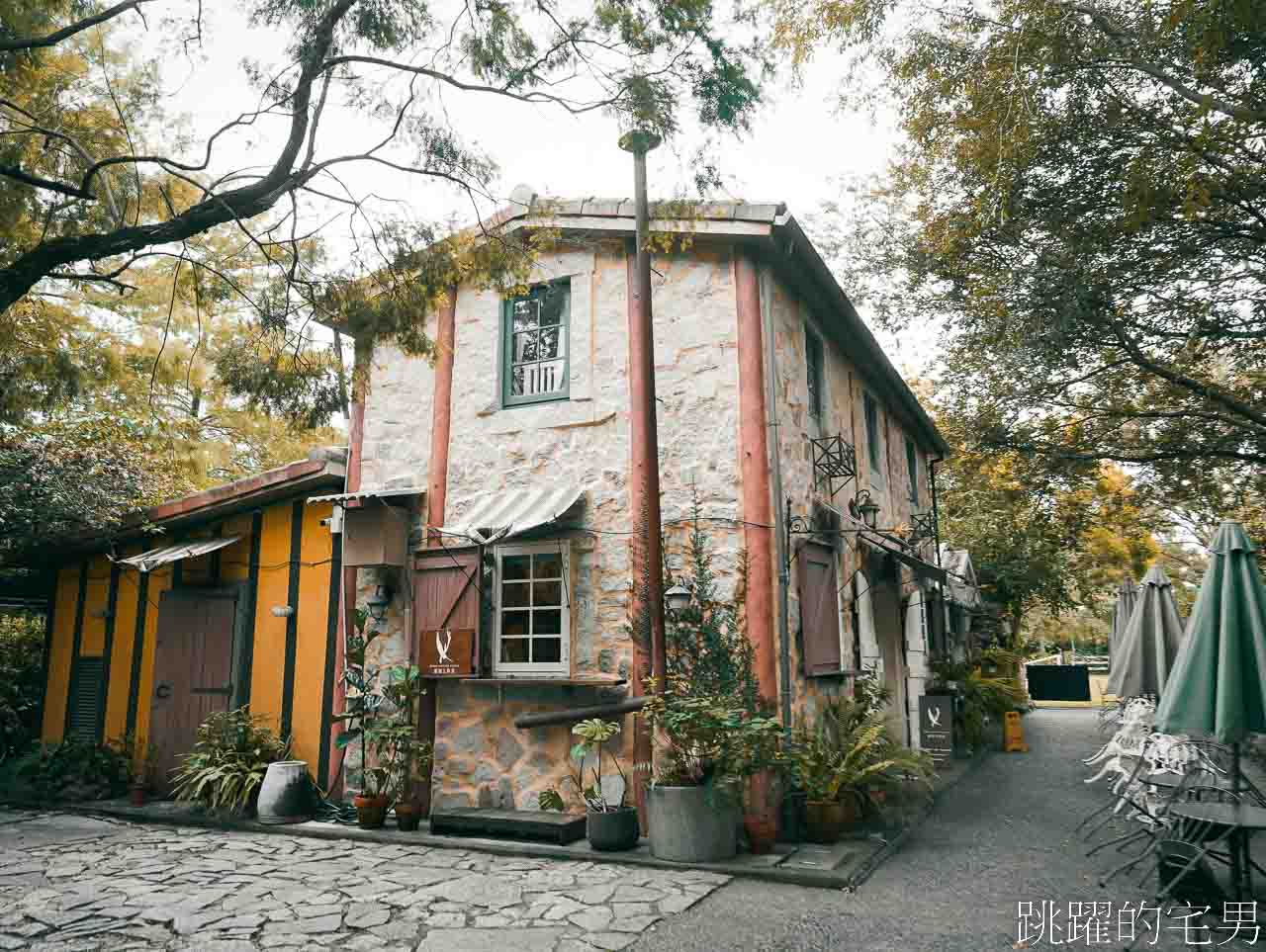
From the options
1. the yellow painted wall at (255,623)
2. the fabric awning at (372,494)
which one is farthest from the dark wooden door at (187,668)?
the fabric awning at (372,494)

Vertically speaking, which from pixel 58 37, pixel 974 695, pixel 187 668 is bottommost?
pixel 974 695

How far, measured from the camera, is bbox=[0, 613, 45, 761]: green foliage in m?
11.3

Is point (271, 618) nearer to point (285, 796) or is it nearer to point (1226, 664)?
point (285, 796)

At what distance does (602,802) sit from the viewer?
7137 mm

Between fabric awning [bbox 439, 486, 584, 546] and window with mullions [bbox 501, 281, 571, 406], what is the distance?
1032mm

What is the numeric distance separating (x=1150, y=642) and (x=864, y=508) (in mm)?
3029

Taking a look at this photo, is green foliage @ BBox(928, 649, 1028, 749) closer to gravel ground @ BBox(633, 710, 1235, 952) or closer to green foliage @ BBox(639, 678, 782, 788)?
gravel ground @ BBox(633, 710, 1235, 952)

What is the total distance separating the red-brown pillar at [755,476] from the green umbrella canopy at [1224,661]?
2.98m

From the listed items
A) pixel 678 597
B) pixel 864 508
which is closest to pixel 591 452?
pixel 678 597

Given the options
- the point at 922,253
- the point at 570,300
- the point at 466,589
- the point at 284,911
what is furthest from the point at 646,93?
the point at 922,253

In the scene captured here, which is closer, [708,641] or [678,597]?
[708,641]

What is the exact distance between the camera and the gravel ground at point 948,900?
4.88 metres

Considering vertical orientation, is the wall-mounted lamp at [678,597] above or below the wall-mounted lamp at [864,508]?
below

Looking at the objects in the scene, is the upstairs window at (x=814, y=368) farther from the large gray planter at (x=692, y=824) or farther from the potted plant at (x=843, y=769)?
the large gray planter at (x=692, y=824)
